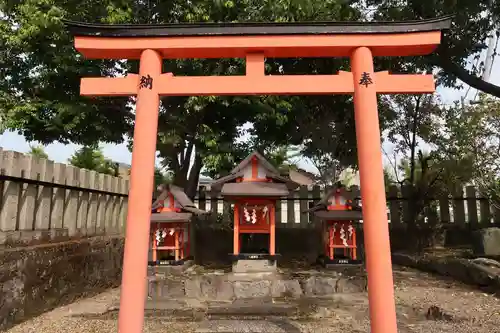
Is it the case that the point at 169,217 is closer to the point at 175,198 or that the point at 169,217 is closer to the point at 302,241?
the point at 175,198

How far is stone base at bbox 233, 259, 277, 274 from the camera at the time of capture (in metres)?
8.25

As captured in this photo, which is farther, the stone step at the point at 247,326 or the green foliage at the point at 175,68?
the green foliage at the point at 175,68

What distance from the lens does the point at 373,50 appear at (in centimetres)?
475

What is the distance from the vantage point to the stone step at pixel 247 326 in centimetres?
498

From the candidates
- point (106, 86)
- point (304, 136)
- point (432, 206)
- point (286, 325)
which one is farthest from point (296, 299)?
point (432, 206)

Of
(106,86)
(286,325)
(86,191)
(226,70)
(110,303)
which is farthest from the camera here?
(226,70)

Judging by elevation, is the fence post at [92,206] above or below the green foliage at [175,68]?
below

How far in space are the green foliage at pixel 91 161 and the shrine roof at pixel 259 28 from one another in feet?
37.7

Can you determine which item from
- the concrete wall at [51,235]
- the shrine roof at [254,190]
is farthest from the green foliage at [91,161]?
the shrine roof at [254,190]

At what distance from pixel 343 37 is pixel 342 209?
560 centimetres

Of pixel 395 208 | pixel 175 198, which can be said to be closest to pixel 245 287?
pixel 175 198

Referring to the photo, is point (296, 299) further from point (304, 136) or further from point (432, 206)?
point (432, 206)

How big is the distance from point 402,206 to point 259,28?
964 cm

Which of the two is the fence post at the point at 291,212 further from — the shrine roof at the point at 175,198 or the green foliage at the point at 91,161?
the green foliage at the point at 91,161
